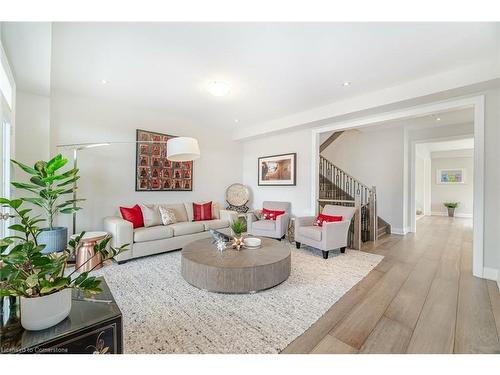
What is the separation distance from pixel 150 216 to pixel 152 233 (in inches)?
17.2

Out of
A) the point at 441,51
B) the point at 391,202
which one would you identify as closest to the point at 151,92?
the point at 441,51

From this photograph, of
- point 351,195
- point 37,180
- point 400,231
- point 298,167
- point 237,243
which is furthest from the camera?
point 351,195

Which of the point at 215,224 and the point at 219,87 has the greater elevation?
the point at 219,87

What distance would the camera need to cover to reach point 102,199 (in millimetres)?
3746

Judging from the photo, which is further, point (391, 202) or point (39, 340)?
point (391, 202)

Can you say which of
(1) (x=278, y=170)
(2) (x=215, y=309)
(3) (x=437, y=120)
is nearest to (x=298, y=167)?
(1) (x=278, y=170)

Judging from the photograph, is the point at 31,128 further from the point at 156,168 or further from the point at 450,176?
the point at 450,176

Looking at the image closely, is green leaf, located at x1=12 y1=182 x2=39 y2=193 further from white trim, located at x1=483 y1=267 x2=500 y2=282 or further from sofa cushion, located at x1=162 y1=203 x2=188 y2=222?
white trim, located at x1=483 y1=267 x2=500 y2=282

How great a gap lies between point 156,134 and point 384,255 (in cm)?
470

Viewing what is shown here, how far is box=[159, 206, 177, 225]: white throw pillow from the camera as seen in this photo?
12.6 feet

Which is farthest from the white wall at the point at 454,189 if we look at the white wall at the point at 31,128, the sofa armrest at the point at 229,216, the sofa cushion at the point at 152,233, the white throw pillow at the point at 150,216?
the white wall at the point at 31,128

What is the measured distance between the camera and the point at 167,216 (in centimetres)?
388

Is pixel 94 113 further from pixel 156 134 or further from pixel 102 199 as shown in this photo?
pixel 102 199
